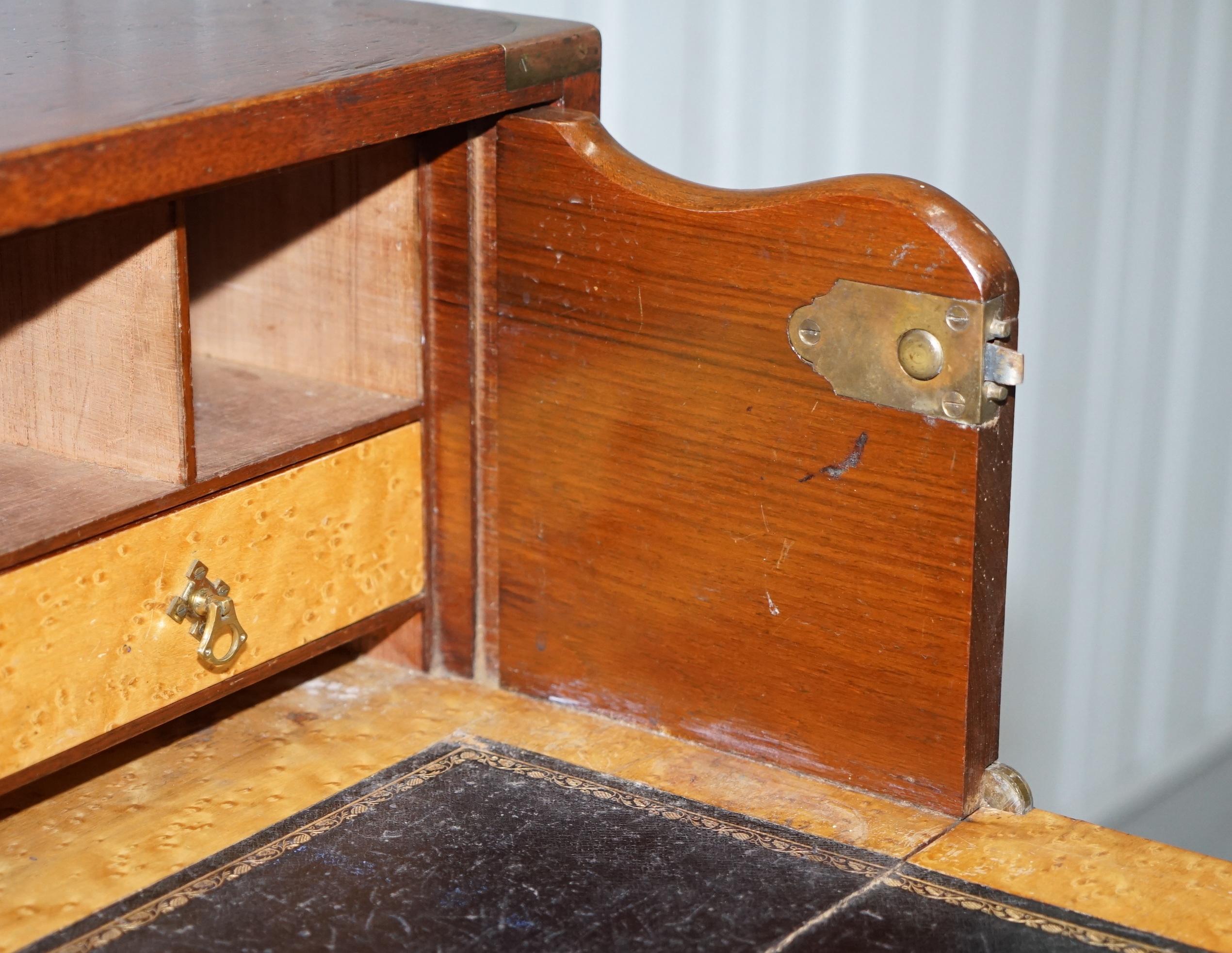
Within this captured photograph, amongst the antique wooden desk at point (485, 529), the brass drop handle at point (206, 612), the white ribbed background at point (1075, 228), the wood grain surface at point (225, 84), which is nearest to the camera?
the wood grain surface at point (225, 84)

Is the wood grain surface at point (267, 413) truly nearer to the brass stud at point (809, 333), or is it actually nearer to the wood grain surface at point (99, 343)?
the wood grain surface at point (99, 343)

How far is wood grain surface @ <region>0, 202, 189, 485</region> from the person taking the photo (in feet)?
2.96

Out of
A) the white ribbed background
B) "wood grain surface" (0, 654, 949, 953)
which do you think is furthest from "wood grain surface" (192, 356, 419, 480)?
the white ribbed background

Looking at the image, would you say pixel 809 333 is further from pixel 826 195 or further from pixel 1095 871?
pixel 1095 871

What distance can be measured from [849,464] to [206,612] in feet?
1.31

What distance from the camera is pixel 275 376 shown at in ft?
3.79

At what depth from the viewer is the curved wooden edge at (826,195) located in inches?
33.5

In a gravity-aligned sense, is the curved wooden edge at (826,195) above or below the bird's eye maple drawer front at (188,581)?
above

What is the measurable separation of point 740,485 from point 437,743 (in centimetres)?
27

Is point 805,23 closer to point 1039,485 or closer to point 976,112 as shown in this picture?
point 976,112

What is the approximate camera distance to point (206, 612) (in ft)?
3.17

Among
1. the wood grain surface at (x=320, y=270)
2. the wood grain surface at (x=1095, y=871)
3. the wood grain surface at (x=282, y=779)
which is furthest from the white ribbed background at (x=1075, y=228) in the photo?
the wood grain surface at (x=1095, y=871)

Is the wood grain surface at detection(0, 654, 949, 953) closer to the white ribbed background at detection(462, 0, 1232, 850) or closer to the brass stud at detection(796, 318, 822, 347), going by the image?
the brass stud at detection(796, 318, 822, 347)

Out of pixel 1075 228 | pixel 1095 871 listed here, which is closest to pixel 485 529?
pixel 1095 871
